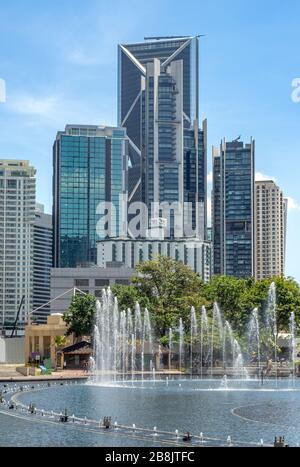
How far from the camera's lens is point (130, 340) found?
95312mm

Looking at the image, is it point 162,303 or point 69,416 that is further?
point 162,303

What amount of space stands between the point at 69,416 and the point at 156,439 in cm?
965

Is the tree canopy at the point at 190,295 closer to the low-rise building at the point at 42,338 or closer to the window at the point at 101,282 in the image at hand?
the low-rise building at the point at 42,338

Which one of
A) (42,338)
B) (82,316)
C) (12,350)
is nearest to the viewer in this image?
(82,316)

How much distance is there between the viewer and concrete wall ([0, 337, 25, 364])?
11375 cm

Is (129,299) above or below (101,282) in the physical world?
below

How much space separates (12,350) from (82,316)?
20477mm

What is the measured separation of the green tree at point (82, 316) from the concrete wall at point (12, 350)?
1843 centimetres

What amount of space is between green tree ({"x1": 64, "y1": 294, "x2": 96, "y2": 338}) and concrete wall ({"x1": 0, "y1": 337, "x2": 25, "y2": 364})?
18430 millimetres

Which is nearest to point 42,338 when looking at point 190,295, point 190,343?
point 190,295

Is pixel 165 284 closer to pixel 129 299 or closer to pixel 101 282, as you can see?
pixel 129 299

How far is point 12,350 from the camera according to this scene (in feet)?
376
